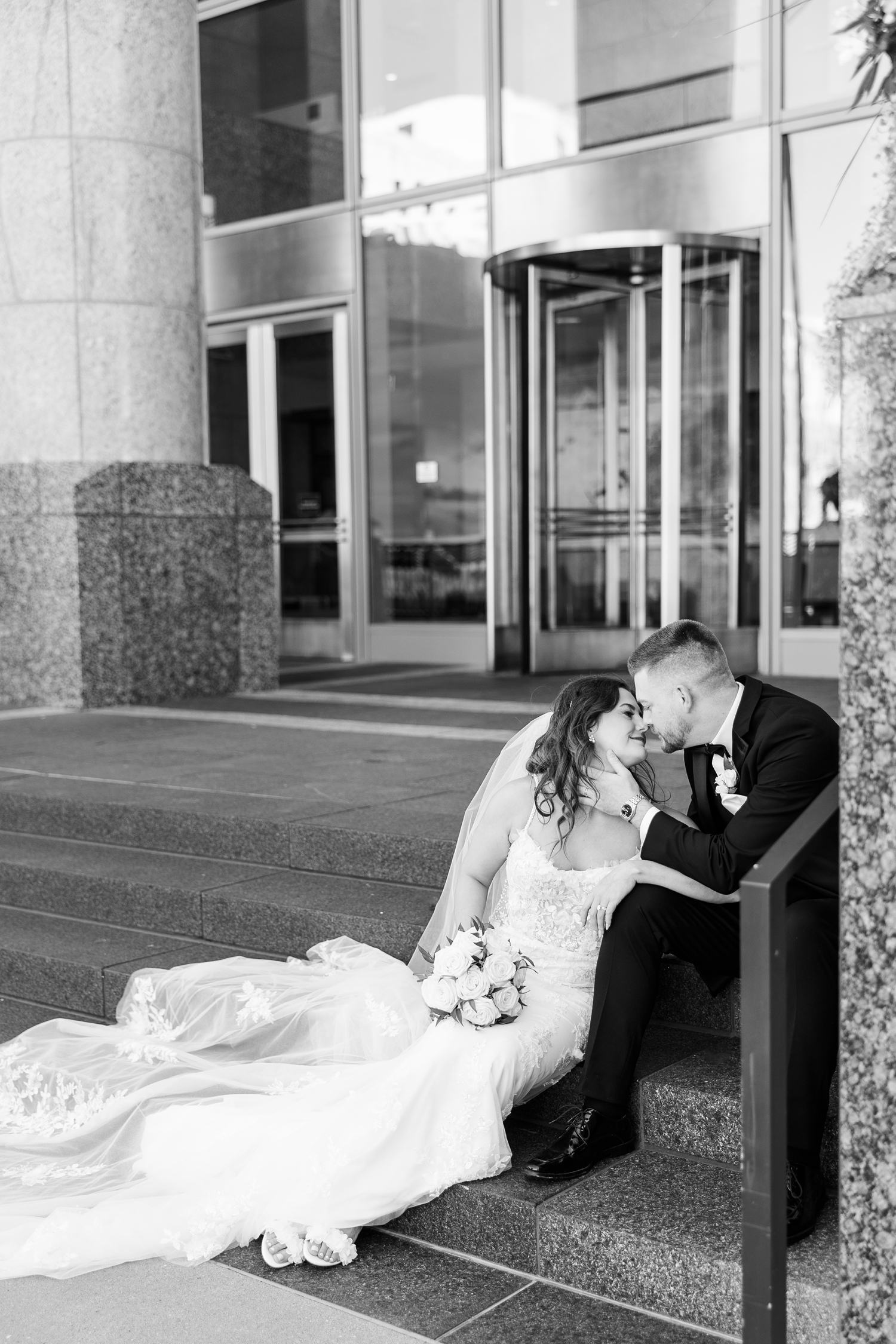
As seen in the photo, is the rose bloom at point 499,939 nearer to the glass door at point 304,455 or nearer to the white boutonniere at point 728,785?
the white boutonniere at point 728,785

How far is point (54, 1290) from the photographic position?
3.12m

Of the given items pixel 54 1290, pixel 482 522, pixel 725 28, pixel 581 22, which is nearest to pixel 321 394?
pixel 482 522

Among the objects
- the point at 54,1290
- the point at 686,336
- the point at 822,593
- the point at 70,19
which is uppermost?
the point at 70,19

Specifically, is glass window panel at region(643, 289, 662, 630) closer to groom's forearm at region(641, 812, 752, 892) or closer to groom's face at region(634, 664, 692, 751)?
groom's face at region(634, 664, 692, 751)

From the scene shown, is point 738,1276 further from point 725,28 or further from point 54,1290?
point 725,28

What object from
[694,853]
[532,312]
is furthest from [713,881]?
[532,312]

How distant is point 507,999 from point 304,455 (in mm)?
9955

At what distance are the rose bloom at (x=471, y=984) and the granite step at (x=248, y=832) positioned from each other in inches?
52.2

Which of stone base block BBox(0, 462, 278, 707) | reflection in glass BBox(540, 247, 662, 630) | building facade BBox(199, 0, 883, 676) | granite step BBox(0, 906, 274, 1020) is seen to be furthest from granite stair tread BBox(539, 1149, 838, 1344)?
reflection in glass BBox(540, 247, 662, 630)

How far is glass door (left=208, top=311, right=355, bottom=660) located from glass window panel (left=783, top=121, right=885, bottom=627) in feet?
13.6

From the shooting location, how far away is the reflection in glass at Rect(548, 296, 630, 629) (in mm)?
10359

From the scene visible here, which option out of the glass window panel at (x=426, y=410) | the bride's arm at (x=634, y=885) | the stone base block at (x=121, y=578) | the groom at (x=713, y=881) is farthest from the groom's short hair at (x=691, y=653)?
the glass window panel at (x=426, y=410)

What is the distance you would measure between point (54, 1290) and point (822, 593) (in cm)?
782

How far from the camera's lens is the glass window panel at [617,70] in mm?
9984
